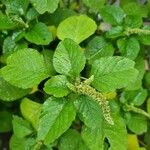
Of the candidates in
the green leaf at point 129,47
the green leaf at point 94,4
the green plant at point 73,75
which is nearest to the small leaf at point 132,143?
the green plant at point 73,75

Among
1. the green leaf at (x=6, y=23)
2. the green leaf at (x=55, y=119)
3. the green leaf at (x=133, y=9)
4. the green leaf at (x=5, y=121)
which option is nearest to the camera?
the green leaf at (x=55, y=119)

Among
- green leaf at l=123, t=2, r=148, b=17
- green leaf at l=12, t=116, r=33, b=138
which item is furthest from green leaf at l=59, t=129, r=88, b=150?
green leaf at l=123, t=2, r=148, b=17

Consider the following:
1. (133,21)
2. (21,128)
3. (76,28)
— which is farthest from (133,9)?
(21,128)

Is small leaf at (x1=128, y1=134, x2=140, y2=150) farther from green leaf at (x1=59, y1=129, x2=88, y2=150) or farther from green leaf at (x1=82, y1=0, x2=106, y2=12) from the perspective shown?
green leaf at (x1=82, y1=0, x2=106, y2=12)

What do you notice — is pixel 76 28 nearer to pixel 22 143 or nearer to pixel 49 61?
pixel 49 61

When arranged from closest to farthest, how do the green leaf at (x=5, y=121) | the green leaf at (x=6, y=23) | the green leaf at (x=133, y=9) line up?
the green leaf at (x=6, y=23)
the green leaf at (x=133, y=9)
the green leaf at (x=5, y=121)

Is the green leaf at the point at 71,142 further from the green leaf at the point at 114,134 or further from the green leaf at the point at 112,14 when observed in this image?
the green leaf at the point at 112,14
